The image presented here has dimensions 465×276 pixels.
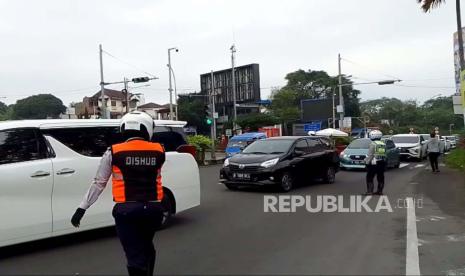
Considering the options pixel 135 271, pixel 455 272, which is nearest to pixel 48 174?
pixel 135 271

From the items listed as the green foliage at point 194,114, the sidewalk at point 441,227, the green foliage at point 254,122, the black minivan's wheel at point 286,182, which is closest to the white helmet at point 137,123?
the sidewalk at point 441,227

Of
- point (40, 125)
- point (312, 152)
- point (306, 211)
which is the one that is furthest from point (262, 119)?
point (40, 125)

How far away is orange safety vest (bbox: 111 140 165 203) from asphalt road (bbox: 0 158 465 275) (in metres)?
1.91

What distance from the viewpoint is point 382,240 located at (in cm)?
725

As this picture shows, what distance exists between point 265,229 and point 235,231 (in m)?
0.52

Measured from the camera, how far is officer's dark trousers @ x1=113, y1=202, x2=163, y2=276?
3982mm

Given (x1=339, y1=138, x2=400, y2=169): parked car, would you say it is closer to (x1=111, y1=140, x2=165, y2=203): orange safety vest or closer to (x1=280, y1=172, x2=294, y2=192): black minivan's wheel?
(x1=280, y1=172, x2=294, y2=192): black minivan's wheel

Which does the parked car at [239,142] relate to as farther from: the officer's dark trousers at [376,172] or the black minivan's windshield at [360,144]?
the officer's dark trousers at [376,172]

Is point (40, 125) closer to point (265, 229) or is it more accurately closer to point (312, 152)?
point (265, 229)

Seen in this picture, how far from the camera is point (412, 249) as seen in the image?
666 cm

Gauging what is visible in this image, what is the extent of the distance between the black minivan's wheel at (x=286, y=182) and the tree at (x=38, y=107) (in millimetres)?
60505

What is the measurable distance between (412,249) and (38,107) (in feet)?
239

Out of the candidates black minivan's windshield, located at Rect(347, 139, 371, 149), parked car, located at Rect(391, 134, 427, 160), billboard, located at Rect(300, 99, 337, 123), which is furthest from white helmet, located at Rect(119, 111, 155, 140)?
billboard, located at Rect(300, 99, 337, 123)

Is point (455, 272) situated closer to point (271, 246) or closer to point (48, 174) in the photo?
point (271, 246)
